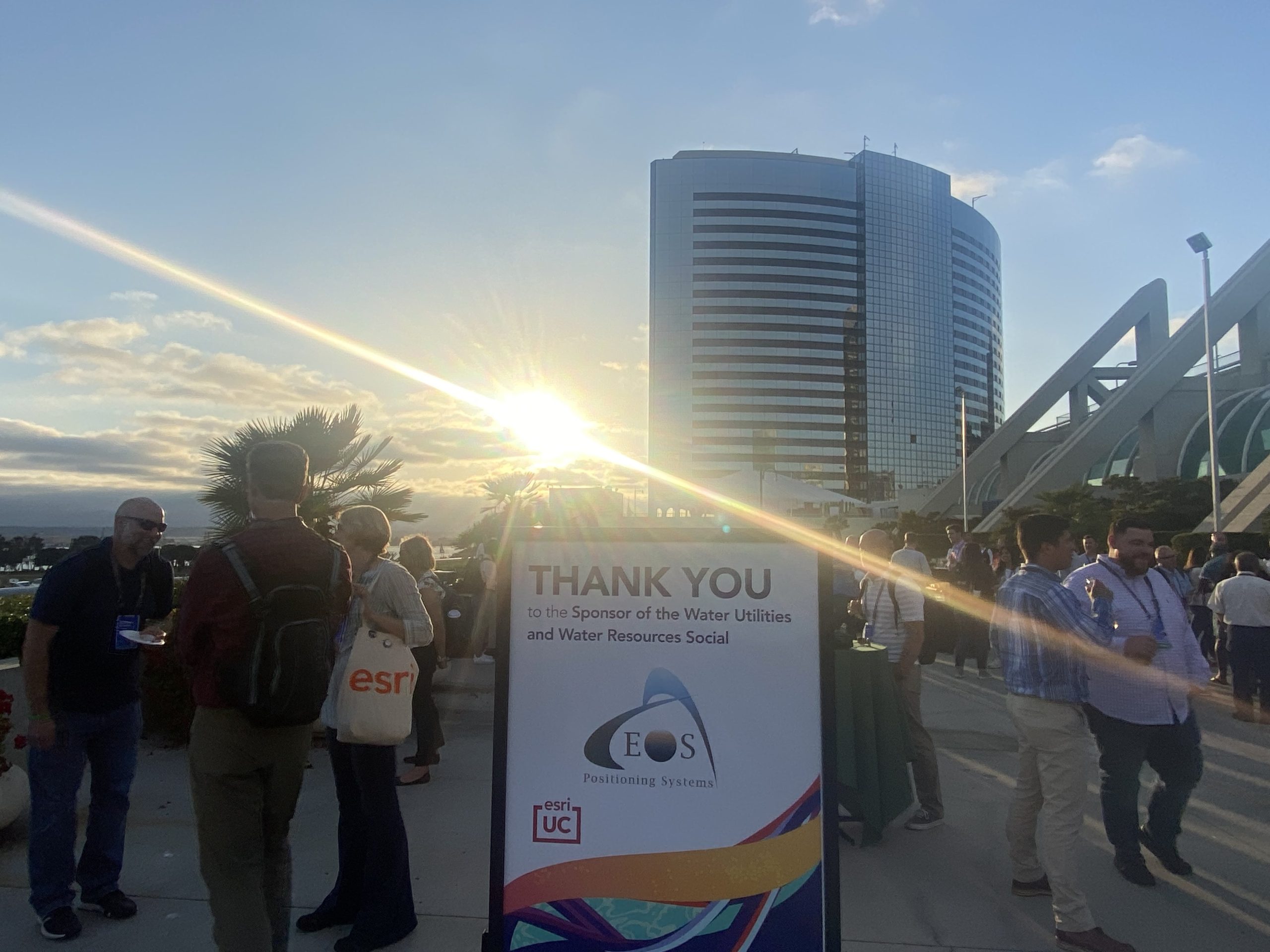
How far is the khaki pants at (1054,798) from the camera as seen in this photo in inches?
136

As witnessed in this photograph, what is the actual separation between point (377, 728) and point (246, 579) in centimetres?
93

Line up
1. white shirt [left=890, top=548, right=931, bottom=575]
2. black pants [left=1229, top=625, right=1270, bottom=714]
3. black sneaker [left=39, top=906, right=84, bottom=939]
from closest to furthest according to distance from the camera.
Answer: black sneaker [left=39, top=906, right=84, bottom=939] → black pants [left=1229, top=625, right=1270, bottom=714] → white shirt [left=890, top=548, right=931, bottom=575]

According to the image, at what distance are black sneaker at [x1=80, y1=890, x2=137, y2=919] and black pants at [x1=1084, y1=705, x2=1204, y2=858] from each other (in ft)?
15.0

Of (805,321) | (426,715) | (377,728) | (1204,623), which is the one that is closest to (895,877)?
(377,728)

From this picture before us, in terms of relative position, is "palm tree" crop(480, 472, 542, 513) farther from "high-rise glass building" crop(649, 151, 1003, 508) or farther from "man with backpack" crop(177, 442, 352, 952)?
"high-rise glass building" crop(649, 151, 1003, 508)

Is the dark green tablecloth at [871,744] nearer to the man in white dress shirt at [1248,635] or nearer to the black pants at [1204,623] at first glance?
the man in white dress shirt at [1248,635]

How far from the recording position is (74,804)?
3.60 meters

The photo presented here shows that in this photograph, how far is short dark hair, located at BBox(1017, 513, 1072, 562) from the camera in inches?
157

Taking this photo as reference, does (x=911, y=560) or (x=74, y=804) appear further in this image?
(x=911, y=560)

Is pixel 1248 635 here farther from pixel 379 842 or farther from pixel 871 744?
pixel 379 842

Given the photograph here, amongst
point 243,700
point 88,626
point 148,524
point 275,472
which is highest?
point 275,472

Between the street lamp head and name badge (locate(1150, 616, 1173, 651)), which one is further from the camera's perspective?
the street lamp head

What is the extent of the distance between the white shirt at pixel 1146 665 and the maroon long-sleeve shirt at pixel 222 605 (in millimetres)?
3566

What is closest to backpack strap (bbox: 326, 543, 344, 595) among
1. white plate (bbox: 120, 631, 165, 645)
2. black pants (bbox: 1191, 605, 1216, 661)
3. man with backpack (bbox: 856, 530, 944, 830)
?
white plate (bbox: 120, 631, 165, 645)
